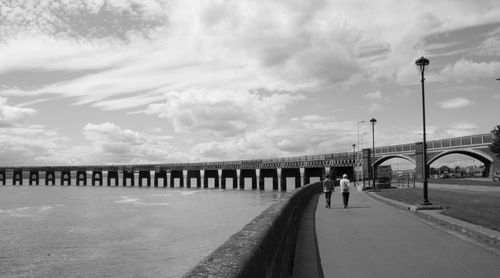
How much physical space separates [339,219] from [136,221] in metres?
29.7

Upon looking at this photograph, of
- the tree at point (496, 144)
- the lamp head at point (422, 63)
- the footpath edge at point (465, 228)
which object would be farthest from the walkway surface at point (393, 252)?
the tree at point (496, 144)

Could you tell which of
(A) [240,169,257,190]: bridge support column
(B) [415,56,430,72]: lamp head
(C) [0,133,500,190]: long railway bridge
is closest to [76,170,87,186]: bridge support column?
(C) [0,133,500,190]: long railway bridge

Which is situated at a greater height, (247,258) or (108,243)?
(247,258)

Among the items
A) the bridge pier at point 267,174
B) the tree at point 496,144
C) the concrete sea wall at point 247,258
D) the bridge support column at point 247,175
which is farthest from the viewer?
the bridge support column at point 247,175

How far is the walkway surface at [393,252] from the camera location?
8711 millimetres

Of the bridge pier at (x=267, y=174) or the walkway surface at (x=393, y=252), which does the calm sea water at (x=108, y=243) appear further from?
the bridge pier at (x=267, y=174)

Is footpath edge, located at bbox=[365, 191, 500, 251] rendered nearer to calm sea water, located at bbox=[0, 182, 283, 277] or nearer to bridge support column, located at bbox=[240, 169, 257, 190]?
calm sea water, located at bbox=[0, 182, 283, 277]

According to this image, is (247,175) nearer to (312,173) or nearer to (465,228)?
(312,173)

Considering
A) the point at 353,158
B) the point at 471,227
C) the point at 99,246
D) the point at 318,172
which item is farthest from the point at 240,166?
the point at 471,227

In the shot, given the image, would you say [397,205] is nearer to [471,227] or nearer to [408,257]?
[471,227]

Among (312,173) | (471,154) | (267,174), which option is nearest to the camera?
(471,154)

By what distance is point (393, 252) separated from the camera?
10719 mm

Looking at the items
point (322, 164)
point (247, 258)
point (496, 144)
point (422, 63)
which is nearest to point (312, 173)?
→ point (322, 164)

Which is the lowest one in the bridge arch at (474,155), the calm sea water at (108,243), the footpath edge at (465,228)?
the calm sea water at (108,243)
